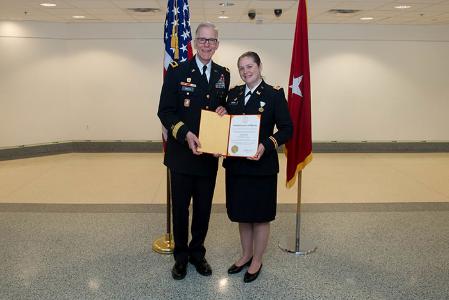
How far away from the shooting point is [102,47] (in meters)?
7.75

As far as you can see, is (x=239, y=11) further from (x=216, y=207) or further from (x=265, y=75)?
(x=216, y=207)

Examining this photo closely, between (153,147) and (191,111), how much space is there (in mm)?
5239

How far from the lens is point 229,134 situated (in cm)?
272

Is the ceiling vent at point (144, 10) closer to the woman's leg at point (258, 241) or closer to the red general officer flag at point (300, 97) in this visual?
the red general officer flag at point (300, 97)

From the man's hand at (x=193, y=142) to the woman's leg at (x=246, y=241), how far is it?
2.48 feet

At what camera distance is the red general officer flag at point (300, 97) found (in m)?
3.36

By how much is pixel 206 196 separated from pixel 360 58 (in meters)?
6.06

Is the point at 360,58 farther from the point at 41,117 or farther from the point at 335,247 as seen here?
the point at 41,117

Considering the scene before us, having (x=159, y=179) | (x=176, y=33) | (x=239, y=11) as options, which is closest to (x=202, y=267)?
(x=176, y=33)

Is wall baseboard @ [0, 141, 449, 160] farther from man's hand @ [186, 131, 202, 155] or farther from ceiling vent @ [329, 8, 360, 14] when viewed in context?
man's hand @ [186, 131, 202, 155]

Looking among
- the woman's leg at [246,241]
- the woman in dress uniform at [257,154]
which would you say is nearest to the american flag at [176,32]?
the woman in dress uniform at [257,154]

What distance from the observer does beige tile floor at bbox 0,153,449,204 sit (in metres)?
5.14

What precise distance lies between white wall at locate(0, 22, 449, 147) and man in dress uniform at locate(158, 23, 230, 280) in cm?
494

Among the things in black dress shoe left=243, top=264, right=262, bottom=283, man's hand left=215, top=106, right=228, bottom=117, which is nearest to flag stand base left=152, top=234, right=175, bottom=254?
black dress shoe left=243, top=264, right=262, bottom=283
